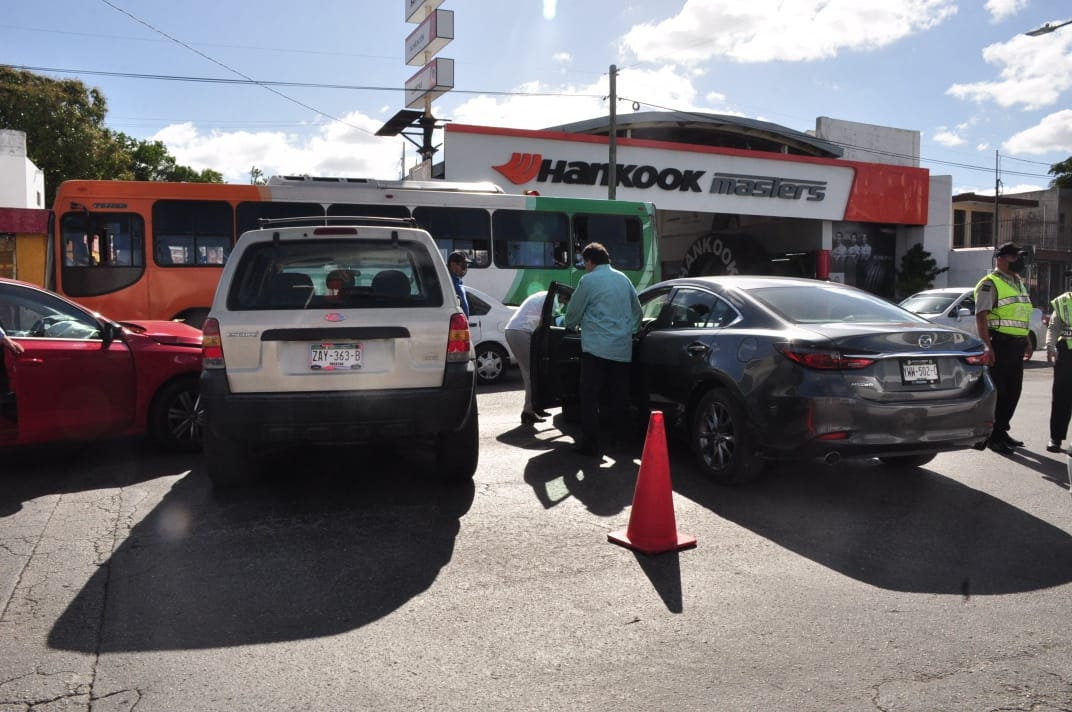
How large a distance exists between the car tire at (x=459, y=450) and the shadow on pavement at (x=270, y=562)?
164 mm

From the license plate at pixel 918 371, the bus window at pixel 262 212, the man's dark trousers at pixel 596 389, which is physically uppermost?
the bus window at pixel 262 212

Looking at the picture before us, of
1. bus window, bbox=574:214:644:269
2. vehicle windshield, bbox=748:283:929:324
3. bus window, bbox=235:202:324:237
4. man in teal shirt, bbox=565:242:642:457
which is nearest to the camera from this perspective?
vehicle windshield, bbox=748:283:929:324

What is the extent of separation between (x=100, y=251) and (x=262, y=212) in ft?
7.91

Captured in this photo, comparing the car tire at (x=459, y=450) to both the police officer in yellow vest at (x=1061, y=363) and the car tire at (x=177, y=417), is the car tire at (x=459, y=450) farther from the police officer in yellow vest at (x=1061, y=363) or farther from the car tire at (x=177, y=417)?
the police officer in yellow vest at (x=1061, y=363)

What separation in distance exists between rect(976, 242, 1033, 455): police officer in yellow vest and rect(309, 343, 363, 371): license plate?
5307mm

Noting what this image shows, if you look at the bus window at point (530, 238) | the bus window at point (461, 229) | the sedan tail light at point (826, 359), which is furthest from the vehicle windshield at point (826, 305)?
the bus window at point (530, 238)

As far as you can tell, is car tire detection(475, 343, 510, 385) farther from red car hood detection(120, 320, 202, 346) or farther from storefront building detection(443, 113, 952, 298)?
storefront building detection(443, 113, 952, 298)

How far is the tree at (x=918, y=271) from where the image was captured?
3288cm

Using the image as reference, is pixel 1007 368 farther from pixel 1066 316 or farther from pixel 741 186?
pixel 741 186

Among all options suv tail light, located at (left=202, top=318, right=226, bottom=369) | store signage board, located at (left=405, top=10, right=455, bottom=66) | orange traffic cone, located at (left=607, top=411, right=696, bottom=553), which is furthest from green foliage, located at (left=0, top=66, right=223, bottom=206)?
orange traffic cone, located at (left=607, top=411, right=696, bottom=553)

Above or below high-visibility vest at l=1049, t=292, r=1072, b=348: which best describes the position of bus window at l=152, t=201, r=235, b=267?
above

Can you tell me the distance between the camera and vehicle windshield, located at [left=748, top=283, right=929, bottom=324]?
19.3ft

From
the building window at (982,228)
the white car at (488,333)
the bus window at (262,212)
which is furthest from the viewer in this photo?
the building window at (982,228)

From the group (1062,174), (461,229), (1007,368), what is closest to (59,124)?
(461,229)
